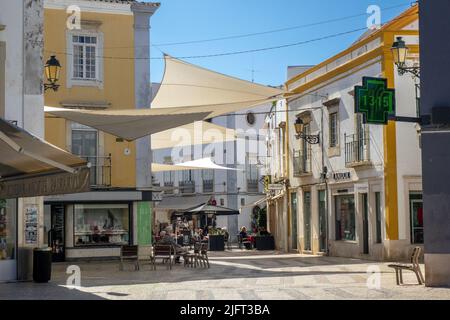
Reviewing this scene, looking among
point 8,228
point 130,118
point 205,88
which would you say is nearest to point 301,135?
point 205,88

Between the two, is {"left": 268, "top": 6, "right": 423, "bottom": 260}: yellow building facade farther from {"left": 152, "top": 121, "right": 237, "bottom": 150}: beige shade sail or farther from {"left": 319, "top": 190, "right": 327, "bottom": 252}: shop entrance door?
{"left": 152, "top": 121, "right": 237, "bottom": 150}: beige shade sail

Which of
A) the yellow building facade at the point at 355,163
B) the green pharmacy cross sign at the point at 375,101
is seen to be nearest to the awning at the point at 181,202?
the yellow building facade at the point at 355,163

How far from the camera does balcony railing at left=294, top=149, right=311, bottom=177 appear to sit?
28891mm

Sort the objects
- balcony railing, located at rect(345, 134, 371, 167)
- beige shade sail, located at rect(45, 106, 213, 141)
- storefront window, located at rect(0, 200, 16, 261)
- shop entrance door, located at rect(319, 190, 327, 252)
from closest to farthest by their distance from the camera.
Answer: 1. storefront window, located at rect(0, 200, 16, 261)
2. beige shade sail, located at rect(45, 106, 213, 141)
3. balcony railing, located at rect(345, 134, 371, 167)
4. shop entrance door, located at rect(319, 190, 327, 252)

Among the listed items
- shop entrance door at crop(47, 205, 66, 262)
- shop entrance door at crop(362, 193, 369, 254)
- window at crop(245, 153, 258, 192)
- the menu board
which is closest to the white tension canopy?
the menu board

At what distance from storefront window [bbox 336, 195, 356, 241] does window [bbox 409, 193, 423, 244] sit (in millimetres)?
2842

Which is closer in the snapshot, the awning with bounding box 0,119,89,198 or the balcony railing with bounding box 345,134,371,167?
the awning with bounding box 0,119,89,198

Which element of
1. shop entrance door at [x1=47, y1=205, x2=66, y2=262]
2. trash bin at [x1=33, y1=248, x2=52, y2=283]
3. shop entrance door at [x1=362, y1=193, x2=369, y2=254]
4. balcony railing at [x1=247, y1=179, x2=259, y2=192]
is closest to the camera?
trash bin at [x1=33, y1=248, x2=52, y2=283]

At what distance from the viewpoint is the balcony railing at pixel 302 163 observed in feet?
94.8

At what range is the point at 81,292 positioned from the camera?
13.8 m

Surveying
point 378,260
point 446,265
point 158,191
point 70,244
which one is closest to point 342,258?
point 378,260

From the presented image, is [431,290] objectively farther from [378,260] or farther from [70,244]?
[70,244]

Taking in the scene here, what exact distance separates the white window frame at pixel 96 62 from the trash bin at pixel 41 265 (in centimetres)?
1009

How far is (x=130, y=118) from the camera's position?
17047 millimetres
